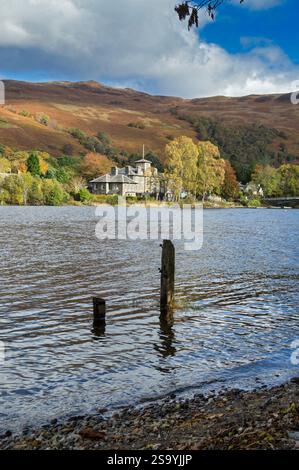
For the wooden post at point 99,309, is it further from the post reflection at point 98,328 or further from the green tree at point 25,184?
the green tree at point 25,184

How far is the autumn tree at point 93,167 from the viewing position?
156375 mm

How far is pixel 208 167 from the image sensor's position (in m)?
121

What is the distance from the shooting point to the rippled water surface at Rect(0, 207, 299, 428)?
10.1m

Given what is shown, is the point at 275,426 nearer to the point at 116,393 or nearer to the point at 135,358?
the point at 116,393

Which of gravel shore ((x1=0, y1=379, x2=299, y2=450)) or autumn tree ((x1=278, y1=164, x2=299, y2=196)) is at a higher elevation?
autumn tree ((x1=278, y1=164, x2=299, y2=196))

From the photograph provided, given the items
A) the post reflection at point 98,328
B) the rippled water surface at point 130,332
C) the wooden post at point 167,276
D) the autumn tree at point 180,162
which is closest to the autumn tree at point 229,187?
the autumn tree at point 180,162

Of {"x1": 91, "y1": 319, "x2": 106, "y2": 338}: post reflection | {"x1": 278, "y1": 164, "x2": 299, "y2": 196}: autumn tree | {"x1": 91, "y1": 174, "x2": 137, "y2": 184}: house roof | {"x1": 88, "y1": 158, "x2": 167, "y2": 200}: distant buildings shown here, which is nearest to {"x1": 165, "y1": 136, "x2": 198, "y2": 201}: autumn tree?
{"x1": 88, "y1": 158, "x2": 167, "y2": 200}: distant buildings

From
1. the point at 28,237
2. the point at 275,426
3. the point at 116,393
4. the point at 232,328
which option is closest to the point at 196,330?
the point at 232,328

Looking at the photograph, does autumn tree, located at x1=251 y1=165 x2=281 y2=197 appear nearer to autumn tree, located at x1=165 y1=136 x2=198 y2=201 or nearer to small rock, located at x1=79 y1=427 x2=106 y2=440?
autumn tree, located at x1=165 y1=136 x2=198 y2=201

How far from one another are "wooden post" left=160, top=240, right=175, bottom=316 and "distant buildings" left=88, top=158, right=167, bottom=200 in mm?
108560

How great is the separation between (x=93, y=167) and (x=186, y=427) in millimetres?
154220

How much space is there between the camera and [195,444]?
693 cm
